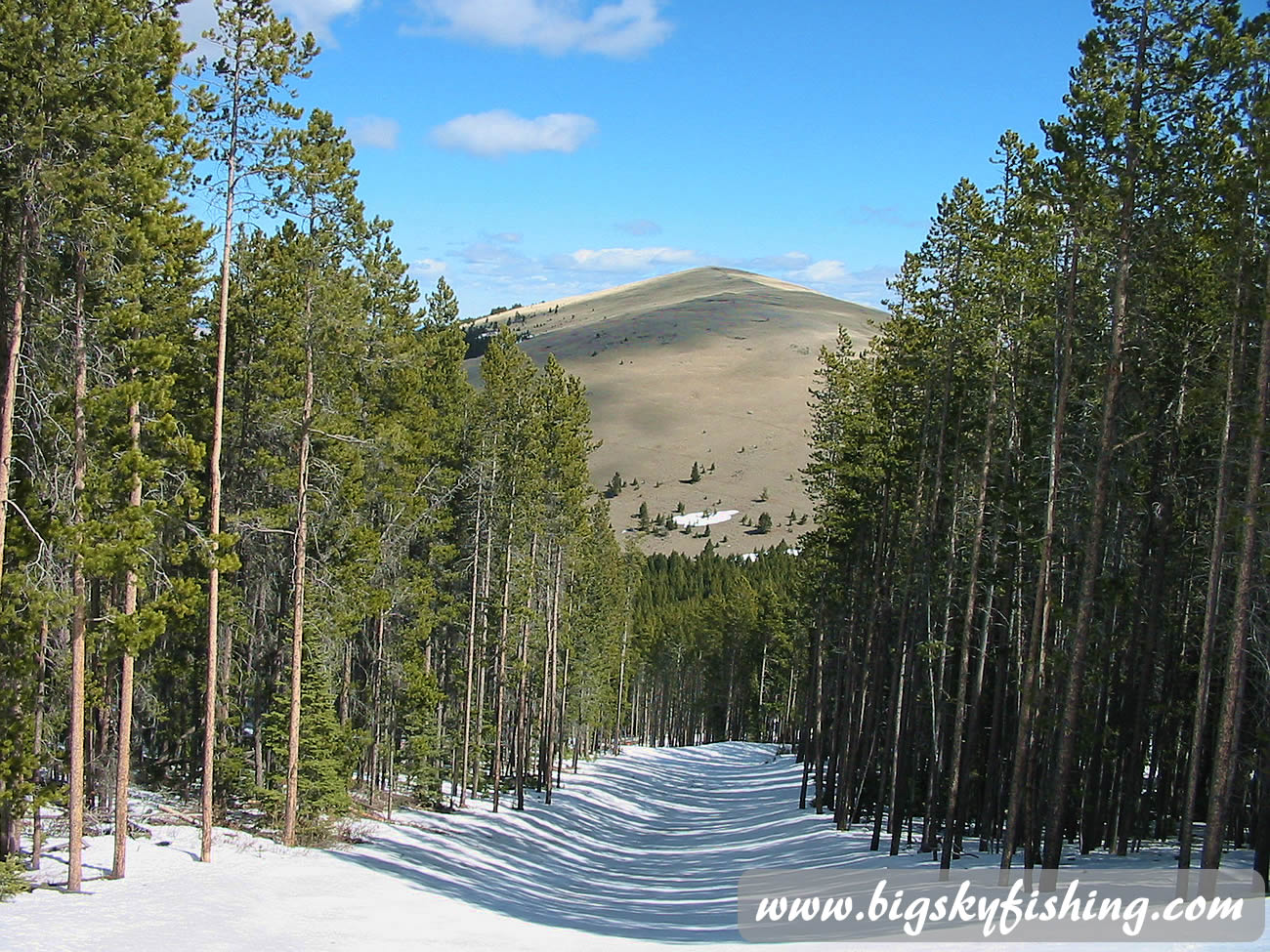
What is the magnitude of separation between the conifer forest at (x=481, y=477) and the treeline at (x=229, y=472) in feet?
0.37

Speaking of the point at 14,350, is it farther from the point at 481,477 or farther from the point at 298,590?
the point at 481,477

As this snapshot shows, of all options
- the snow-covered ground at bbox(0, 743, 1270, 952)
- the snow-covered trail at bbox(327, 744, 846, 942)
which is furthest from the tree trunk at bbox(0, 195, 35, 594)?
the snow-covered trail at bbox(327, 744, 846, 942)

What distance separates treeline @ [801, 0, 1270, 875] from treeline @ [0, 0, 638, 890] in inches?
519

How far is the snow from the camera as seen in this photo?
185500mm

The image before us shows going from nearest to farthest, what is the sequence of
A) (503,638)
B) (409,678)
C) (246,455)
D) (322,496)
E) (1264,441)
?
(1264,441), (322,496), (246,455), (409,678), (503,638)

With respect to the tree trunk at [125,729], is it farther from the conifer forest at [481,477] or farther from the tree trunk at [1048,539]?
the tree trunk at [1048,539]

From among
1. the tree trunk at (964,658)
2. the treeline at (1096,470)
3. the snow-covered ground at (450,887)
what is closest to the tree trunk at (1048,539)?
the treeline at (1096,470)

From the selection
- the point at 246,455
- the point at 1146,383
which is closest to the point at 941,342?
the point at 1146,383

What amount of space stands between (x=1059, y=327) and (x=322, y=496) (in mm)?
16362

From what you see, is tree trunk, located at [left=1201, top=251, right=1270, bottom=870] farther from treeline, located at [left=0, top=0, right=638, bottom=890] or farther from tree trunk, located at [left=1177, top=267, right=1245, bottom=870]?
treeline, located at [left=0, top=0, right=638, bottom=890]

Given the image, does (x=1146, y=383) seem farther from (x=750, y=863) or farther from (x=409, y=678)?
(x=409, y=678)

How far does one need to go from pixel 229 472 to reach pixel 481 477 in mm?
9818

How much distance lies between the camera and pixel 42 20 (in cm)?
1582

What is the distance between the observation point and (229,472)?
28078 mm
